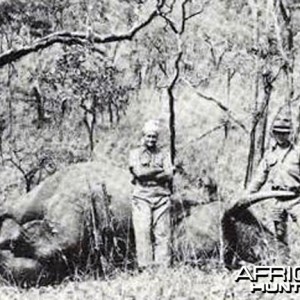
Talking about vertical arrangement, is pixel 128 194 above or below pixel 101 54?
below

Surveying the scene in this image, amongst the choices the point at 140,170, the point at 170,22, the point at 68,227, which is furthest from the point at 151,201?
the point at 170,22

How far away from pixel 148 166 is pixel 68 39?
0.99 metres

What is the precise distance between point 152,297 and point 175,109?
1248mm

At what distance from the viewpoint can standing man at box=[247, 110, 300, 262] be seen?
21.1 ft

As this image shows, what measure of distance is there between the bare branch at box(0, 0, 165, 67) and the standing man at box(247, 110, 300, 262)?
109 centimetres

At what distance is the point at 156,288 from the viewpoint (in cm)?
621

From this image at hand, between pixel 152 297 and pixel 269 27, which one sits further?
pixel 269 27

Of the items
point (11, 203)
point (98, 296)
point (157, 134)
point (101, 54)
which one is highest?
point (101, 54)

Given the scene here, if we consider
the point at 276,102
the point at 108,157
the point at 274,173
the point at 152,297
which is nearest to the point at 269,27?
the point at 276,102

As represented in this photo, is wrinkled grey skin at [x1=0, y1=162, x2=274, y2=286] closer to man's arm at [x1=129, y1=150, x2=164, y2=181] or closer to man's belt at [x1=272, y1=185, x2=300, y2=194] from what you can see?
man's arm at [x1=129, y1=150, x2=164, y2=181]

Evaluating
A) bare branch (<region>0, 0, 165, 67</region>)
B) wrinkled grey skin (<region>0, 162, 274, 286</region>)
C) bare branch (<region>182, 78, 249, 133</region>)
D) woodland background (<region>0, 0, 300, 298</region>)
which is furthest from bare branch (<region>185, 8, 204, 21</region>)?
wrinkled grey skin (<region>0, 162, 274, 286</region>)

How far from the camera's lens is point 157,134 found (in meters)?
6.46

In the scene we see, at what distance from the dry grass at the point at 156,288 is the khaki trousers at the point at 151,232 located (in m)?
0.10

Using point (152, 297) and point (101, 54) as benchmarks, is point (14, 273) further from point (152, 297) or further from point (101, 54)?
point (101, 54)
